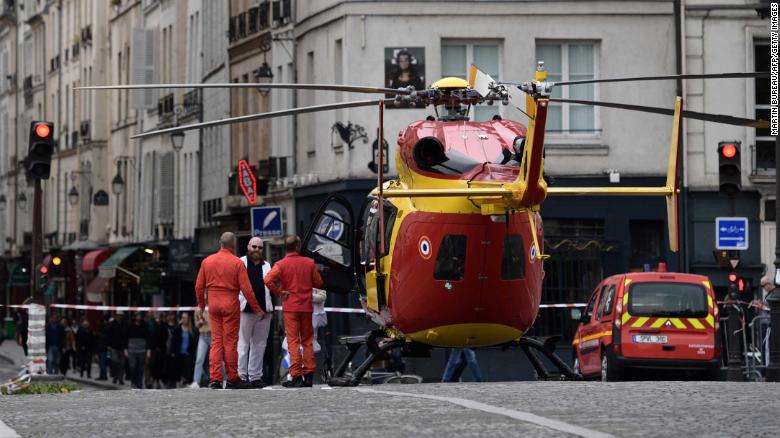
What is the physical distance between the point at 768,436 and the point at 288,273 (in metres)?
10.7

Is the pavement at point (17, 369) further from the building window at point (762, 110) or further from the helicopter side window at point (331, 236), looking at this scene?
the helicopter side window at point (331, 236)

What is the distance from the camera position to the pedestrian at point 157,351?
38219mm

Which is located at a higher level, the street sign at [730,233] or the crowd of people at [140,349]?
the street sign at [730,233]

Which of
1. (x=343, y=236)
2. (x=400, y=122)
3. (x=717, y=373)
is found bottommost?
(x=717, y=373)

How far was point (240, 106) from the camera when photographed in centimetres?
4972

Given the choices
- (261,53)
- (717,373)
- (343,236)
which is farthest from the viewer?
(261,53)

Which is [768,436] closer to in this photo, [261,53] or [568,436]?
[568,436]

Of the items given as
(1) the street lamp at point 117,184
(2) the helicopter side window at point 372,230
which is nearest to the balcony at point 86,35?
(1) the street lamp at point 117,184

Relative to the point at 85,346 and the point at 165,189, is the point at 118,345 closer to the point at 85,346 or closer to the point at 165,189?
the point at 85,346

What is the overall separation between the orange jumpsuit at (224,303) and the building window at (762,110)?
18.7 meters

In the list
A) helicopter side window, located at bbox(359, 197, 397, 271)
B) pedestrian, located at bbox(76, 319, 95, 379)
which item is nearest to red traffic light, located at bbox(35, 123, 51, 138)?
helicopter side window, located at bbox(359, 197, 397, 271)

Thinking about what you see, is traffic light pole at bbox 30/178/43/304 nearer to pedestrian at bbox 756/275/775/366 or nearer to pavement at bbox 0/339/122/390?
pedestrian at bbox 756/275/775/366

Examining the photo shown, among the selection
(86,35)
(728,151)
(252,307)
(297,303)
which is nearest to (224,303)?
(252,307)

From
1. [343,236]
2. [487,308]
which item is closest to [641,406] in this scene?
[487,308]
